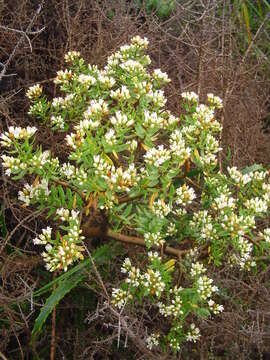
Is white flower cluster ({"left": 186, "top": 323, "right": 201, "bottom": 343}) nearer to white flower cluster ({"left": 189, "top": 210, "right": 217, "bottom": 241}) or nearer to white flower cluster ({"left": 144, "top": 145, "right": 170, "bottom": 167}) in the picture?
white flower cluster ({"left": 189, "top": 210, "right": 217, "bottom": 241})

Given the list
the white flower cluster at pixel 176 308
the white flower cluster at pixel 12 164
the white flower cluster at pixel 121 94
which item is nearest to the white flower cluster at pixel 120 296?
the white flower cluster at pixel 176 308

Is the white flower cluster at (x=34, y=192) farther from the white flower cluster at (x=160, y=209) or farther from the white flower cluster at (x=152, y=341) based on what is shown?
the white flower cluster at (x=152, y=341)

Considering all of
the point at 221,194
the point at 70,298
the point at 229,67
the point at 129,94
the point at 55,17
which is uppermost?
the point at 55,17

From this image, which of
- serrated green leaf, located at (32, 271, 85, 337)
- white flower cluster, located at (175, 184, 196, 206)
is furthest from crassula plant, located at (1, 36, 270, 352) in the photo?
serrated green leaf, located at (32, 271, 85, 337)

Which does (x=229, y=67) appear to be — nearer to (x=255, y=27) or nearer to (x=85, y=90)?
(x=85, y=90)

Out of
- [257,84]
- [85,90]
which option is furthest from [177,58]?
[85,90]

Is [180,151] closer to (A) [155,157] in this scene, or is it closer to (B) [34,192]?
(A) [155,157]
